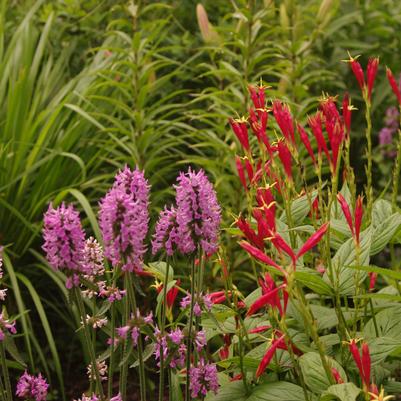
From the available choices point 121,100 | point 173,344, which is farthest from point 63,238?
point 121,100

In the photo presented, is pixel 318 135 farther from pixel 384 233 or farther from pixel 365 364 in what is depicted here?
pixel 365 364

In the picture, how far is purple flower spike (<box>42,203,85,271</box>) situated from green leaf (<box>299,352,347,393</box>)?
1.61ft

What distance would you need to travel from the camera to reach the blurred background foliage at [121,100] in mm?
3078

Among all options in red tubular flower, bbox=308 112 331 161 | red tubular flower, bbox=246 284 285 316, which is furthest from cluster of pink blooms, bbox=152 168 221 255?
red tubular flower, bbox=308 112 331 161

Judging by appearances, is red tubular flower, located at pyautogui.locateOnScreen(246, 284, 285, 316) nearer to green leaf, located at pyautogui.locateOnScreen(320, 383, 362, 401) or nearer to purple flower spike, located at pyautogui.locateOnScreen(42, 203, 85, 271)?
green leaf, located at pyautogui.locateOnScreen(320, 383, 362, 401)

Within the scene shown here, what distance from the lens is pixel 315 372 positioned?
1.55 meters

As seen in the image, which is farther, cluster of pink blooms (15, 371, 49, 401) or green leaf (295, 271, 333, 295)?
cluster of pink blooms (15, 371, 49, 401)

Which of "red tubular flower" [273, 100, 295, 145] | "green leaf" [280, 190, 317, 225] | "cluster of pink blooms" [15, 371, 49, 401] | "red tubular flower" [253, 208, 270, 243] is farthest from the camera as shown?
"green leaf" [280, 190, 317, 225]

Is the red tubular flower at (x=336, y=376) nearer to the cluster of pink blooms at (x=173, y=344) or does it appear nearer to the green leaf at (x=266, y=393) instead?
the green leaf at (x=266, y=393)

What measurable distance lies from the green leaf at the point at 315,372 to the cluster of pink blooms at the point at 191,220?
290mm

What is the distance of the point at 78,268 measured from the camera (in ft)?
4.64

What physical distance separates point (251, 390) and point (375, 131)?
2966 millimetres

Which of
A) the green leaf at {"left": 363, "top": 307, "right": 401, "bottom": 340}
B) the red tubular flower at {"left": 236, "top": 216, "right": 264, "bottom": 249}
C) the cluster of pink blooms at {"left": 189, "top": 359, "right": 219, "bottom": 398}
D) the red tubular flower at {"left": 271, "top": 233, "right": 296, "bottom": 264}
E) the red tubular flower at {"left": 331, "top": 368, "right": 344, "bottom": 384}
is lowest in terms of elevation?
the cluster of pink blooms at {"left": 189, "top": 359, "right": 219, "bottom": 398}

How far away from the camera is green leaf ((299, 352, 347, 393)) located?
5.03 ft
